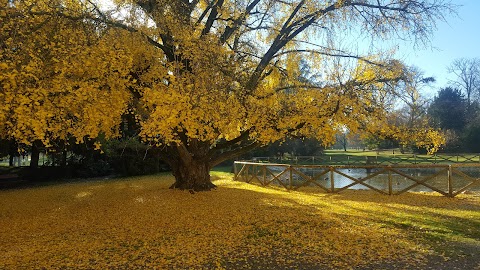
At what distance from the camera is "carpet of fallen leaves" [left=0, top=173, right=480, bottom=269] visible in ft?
17.8

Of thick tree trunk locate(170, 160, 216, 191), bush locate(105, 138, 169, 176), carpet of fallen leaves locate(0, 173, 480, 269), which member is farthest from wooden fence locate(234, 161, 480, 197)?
bush locate(105, 138, 169, 176)

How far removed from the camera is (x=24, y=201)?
1299 cm

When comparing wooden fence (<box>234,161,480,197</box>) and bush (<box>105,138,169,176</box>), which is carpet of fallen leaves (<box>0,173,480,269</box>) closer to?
wooden fence (<box>234,161,480,197</box>)

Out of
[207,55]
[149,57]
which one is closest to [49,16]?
[149,57]

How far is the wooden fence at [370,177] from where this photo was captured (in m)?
11.9

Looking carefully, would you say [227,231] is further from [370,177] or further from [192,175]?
[370,177]

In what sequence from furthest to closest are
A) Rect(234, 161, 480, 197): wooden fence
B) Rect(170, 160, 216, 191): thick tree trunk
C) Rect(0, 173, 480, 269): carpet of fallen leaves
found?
Rect(170, 160, 216, 191): thick tree trunk → Rect(234, 161, 480, 197): wooden fence → Rect(0, 173, 480, 269): carpet of fallen leaves

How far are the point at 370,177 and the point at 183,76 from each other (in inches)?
295

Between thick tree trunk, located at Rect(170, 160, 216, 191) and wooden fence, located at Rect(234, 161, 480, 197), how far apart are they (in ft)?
11.6

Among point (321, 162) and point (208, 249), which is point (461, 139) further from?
point (208, 249)

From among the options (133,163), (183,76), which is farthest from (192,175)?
(133,163)

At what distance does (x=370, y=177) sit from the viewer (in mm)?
12430

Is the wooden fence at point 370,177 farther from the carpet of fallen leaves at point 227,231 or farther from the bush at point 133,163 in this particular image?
the bush at point 133,163

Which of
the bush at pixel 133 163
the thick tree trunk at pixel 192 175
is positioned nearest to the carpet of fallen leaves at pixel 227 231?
the thick tree trunk at pixel 192 175
